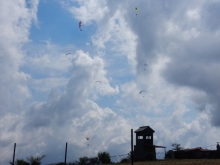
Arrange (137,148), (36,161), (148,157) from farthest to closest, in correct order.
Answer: (137,148) < (36,161) < (148,157)

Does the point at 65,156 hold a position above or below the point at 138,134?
below

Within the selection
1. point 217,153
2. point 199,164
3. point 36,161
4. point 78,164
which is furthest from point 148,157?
point 199,164

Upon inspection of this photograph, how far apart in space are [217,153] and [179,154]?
6707 mm

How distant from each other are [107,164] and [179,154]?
1254 cm

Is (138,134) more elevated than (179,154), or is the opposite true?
(138,134)

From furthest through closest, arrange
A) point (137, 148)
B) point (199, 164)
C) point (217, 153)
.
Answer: point (137, 148) < point (217, 153) < point (199, 164)

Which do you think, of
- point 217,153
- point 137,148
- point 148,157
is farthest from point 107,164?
point 137,148

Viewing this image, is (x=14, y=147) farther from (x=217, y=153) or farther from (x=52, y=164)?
(x=217, y=153)

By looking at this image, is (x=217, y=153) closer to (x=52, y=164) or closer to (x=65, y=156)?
(x=52, y=164)

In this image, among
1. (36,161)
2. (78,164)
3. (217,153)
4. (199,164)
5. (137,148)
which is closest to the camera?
(199,164)

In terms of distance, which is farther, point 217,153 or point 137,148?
point 137,148

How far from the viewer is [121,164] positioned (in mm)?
36188

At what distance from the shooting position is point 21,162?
174 ft

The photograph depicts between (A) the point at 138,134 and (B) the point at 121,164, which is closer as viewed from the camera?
(B) the point at 121,164
